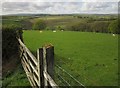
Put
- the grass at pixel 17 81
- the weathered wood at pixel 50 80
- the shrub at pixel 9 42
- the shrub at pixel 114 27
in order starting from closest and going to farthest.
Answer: the weathered wood at pixel 50 80 < the grass at pixel 17 81 < the shrub at pixel 9 42 < the shrub at pixel 114 27

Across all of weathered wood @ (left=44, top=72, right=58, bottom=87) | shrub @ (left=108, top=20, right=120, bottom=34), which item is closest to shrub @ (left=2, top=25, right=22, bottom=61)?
weathered wood @ (left=44, top=72, right=58, bottom=87)

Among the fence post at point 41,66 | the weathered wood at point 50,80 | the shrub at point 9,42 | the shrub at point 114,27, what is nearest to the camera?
the weathered wood at point 50,80

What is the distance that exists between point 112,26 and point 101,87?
41.6 metres

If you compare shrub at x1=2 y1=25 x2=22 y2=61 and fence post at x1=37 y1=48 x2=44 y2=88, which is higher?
fence post at x1=37 y1=48 x2=44 y2=88

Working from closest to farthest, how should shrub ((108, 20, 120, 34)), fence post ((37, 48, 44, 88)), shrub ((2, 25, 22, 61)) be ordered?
fence post ((37, 48, 44, 88)) → shrub ((2, 25, 22, 61)) → shrub ((108, 20, 120, 34))

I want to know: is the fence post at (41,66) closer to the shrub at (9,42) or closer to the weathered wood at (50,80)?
the weathered wood at (50,80)

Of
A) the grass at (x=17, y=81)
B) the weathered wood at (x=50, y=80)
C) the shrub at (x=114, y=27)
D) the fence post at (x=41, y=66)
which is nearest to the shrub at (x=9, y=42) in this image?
the grass at (x=17, y=81)

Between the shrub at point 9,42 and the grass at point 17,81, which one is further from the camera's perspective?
the shrub at point 9,42

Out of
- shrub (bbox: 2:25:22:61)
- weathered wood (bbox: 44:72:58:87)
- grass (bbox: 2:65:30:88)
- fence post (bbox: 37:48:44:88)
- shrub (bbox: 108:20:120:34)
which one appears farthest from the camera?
shrub (bbox: 108:20:120:34)

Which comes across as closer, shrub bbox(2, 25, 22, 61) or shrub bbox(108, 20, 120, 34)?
shrub bbox(2, 25, 22, 61)

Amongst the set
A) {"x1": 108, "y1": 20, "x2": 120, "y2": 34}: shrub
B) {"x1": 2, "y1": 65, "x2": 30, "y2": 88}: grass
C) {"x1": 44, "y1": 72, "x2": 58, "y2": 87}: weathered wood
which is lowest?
{"x1": 108, "y1": 20, "x2": 120, "y2": 34}: shrub

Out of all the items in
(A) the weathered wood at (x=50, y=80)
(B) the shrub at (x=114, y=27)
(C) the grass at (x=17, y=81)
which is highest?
(A) the weathered wood at (x=50, y=80)

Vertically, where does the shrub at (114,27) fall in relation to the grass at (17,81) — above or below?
below

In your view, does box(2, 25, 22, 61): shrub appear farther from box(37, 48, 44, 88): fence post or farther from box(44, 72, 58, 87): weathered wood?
box(44, 72, 58, 87): weathered wood
